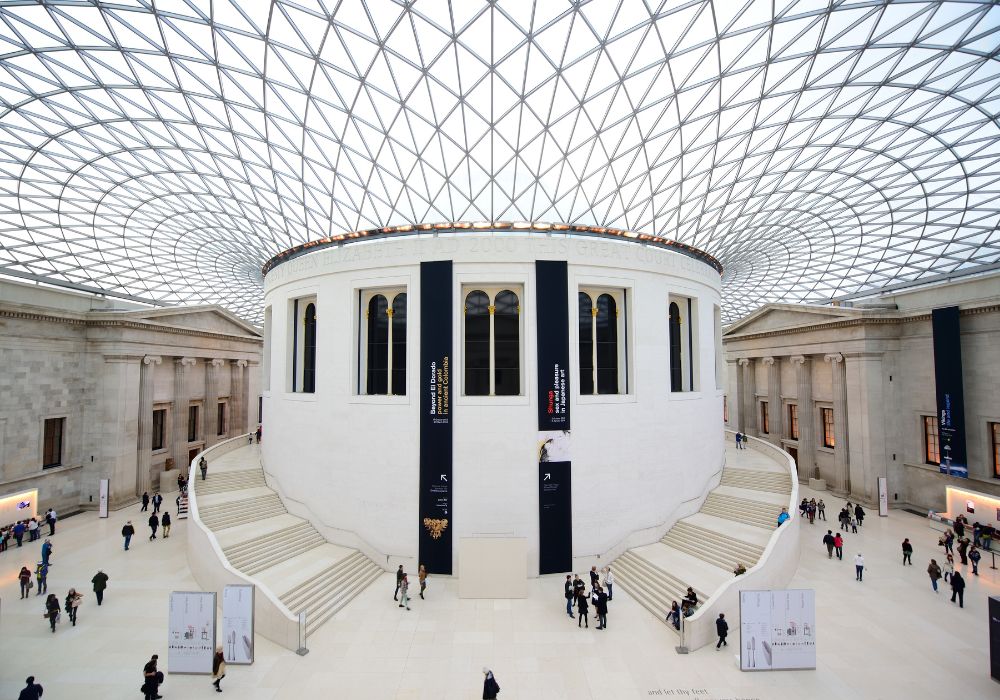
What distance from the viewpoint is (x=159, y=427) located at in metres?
35.2

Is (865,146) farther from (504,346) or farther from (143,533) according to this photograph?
(143,533)

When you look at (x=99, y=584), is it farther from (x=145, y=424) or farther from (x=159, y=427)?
(x=159, y=427)

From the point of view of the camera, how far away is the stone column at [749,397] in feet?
142

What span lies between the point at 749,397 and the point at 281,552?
4294 cm

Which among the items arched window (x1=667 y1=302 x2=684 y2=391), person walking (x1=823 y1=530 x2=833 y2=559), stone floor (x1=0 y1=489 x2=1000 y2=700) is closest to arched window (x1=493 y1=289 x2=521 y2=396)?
stone floor (x1=0 y1=489 x2=1000 y2=700)

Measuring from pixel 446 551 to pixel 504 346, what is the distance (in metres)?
9.23

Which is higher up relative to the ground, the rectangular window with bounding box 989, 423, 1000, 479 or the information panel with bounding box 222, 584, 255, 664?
the rectangular window with bounding box 989, 423, 1000, 479

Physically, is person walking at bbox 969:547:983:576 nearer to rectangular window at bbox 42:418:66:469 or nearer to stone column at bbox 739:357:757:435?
stone column at bbox 739:357:757:435

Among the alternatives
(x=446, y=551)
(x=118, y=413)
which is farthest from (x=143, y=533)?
(x=446, y=551)

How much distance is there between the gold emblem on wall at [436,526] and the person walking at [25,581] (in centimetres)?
1433

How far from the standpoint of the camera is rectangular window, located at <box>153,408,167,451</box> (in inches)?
1371

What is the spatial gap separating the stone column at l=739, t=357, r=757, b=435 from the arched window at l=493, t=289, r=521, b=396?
109 feet

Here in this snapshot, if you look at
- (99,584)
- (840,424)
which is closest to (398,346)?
(99,584)

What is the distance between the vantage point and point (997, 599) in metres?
12.1
